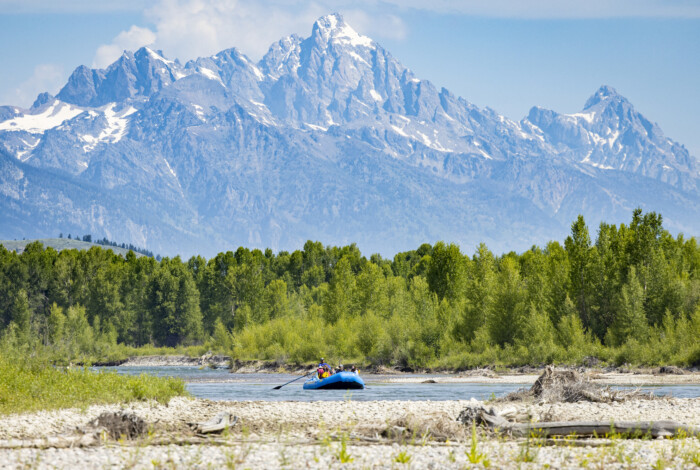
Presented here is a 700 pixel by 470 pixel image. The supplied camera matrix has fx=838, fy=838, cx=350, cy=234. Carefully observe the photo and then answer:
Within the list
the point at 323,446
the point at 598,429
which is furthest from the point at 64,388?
the point at 598,429

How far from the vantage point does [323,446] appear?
1747 cm

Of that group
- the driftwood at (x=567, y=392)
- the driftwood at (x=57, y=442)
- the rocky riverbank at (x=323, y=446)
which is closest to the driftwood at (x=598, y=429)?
the rocky riverbank at (x=323, y=446)

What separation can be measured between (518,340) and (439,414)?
50686 mm

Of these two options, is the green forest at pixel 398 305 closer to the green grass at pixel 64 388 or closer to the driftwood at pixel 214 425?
the green grass at pixel 64 388

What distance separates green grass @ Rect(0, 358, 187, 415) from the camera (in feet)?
86.9

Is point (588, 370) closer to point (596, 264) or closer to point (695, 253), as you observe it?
point (596, 264)

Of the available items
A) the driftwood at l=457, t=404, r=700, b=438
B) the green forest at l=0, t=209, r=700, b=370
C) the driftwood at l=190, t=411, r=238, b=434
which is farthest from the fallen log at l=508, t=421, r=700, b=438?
the green forest at l=0, t=209, r=700, b=370

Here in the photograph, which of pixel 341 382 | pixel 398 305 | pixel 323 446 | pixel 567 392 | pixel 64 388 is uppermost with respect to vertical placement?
pixel 398 305

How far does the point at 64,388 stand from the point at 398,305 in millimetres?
65463

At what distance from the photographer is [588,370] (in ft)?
206

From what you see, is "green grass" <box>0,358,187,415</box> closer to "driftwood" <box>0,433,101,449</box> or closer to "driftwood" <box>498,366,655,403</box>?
"driftwood" <box>0,433,101,449</box>

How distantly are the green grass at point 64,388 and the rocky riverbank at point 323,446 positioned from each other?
129 centimetres

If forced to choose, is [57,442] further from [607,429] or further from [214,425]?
[607,429]

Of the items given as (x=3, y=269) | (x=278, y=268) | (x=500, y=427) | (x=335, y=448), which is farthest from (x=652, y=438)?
(x=278, y=268)
